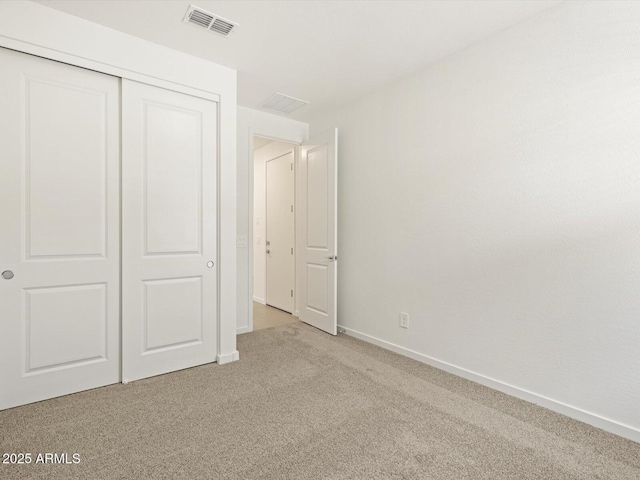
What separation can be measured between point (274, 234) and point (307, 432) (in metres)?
3.60

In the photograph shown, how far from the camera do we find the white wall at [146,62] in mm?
2127

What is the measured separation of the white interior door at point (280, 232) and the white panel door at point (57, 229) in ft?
8.48

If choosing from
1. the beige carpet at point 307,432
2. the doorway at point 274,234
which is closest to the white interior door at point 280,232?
the doorway at point 274,234

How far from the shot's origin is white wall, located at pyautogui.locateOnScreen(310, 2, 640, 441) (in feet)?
6.35

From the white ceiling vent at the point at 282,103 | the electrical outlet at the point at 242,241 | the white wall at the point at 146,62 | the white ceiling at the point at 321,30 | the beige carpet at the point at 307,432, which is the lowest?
the beige carpet at the point at 307,432

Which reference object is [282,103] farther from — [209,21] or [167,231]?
[167,231]

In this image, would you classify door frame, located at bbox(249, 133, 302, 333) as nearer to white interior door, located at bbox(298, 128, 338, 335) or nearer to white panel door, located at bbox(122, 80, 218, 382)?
white interior door, located at bbox(298, 128, 338, 335)

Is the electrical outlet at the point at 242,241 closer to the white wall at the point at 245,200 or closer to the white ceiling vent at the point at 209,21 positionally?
the white wall at the point at 245,200

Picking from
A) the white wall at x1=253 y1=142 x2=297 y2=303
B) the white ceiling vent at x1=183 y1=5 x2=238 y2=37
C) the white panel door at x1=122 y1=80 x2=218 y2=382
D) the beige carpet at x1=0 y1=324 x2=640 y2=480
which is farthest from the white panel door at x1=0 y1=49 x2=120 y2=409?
the white wall at x1=253 y1=142 x2=297 y2=303

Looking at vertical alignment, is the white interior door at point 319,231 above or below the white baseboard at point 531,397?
above

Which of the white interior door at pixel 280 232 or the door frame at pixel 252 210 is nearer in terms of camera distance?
the door frame at pixel 252 210

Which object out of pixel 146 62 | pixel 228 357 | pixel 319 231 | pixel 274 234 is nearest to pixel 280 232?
pixel 274 234

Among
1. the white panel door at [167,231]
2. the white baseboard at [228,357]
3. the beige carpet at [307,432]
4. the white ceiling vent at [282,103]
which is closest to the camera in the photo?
the beige carpet at [307,432]

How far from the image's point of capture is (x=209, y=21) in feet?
7.73
